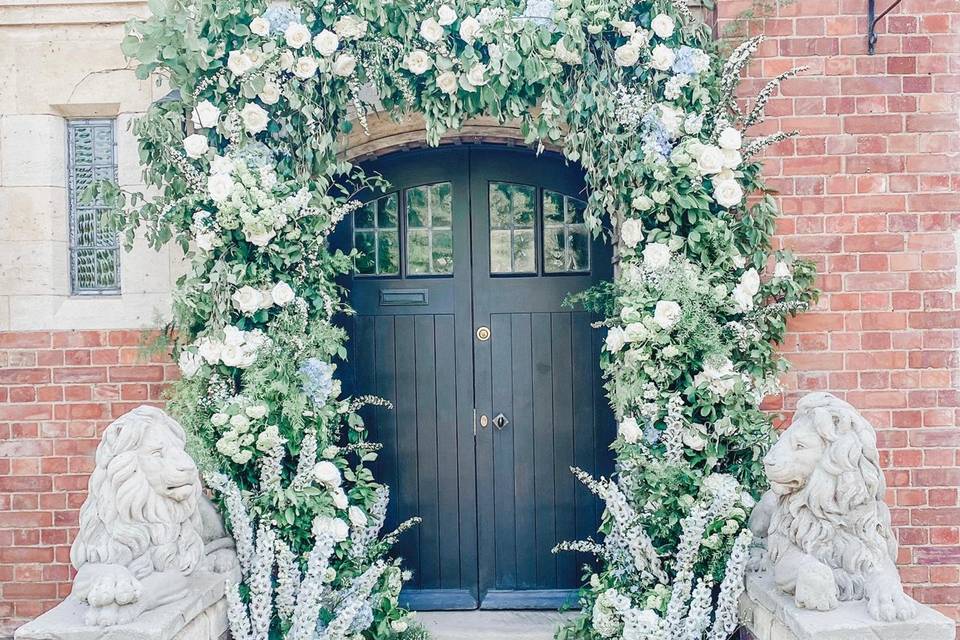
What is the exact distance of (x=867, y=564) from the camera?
3.02 meters

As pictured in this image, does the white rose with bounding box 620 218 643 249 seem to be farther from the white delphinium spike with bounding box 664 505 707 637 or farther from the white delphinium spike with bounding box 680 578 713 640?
the white delphinium spike with bounding box 680 578 713 640

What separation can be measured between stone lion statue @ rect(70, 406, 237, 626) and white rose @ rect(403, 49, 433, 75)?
72.0 inches

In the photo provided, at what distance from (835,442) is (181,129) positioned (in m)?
3.00

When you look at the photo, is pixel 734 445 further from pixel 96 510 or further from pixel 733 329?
pixel 96 510

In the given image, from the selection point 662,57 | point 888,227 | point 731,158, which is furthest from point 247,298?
point 888,227

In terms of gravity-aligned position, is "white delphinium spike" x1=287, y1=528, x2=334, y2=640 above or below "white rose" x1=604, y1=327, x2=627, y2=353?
below

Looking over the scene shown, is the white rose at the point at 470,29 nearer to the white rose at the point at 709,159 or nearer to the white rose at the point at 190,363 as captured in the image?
the white rose at the point at 709,159

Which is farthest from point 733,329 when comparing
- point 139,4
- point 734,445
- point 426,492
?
point 139,4

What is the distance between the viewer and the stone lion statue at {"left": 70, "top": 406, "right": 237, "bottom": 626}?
3.05m

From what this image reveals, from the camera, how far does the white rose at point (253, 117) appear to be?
388 centimetres

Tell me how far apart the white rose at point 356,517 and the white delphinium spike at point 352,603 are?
0.20 meters

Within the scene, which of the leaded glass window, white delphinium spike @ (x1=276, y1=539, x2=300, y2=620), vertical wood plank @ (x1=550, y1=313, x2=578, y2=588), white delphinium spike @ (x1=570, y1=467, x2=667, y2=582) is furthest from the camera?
vertical wood plank @ (x1=550, y1=313, x2=578, y2=588)

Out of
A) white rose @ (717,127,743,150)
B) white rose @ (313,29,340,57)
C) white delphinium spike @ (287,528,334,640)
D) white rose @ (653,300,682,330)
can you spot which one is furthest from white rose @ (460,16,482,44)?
white delphinium spike @ (287,528,334,640)

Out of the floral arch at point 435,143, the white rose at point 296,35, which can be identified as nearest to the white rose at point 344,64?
the floral arch at point 435,143
